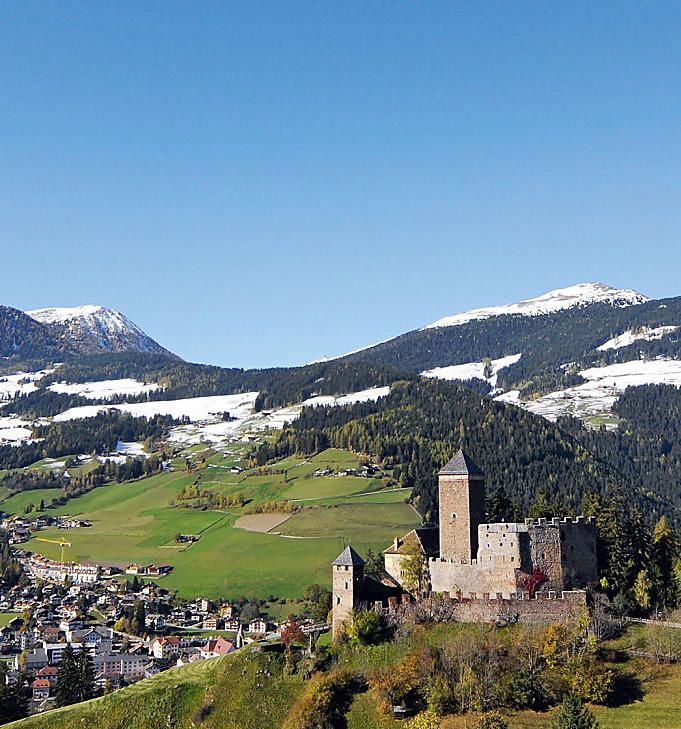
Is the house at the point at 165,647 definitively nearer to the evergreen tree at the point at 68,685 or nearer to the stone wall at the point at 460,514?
the evergreen tree at the point at 68,685

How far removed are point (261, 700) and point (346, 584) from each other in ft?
42.5

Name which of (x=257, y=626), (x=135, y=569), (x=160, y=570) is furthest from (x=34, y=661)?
(x=135, y=569)

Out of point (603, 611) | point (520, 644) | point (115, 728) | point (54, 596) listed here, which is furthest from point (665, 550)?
point (54, 596)

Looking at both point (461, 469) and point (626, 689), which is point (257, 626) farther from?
point (626, 689)

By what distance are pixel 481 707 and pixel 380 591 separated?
18.5 metres

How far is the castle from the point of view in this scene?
258ft

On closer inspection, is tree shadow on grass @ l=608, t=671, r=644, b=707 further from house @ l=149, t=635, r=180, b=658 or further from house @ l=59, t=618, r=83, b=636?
house @ l=59, t=618, r=83, b=636

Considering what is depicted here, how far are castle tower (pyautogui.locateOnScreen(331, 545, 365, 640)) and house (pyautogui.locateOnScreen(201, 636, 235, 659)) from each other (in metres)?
55.5

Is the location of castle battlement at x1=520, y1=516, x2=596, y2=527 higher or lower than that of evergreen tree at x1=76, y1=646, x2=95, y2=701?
higher

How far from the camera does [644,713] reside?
64.7 metres

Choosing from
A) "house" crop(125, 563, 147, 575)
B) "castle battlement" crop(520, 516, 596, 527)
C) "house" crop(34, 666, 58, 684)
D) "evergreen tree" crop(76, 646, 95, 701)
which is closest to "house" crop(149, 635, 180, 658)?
"house" crop(34, 666, 58, 684)

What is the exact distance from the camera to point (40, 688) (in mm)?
127875

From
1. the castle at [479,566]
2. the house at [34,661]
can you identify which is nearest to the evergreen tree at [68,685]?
the castle at [479,566]

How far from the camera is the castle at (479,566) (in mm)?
78625
